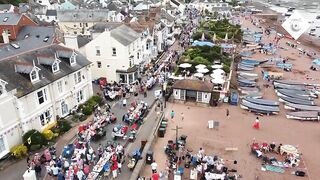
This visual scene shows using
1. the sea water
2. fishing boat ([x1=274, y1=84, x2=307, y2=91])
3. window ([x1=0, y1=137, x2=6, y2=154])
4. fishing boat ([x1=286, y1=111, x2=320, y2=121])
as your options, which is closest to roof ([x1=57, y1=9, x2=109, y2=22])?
fishing boat ([x1=274, y1=84, x2=307, y2=91])

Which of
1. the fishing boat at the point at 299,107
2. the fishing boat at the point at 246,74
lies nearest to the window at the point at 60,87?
the fishing boat at the point at 299,107

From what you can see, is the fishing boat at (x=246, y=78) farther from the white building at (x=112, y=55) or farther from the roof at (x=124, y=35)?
the roof at (x=124, y=35)

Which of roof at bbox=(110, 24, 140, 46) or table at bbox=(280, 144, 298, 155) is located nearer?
table at bbox=(280, 144, 298, 155)

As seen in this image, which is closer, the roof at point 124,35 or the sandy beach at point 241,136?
the sandy beach at point 241,136

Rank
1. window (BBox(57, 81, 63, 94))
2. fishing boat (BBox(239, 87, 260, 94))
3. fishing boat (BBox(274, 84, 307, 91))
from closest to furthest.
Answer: window (BBox(57, 81, 63, 94)) < fishing boat (BBox(239, 87, 260, 94)) < fishing boat (BBox(274, 84, 307, 91))

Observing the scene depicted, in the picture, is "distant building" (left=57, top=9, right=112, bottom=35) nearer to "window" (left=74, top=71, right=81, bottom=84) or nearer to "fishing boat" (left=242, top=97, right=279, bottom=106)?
"window" (left=74, top=71, right=81, bottom=84)

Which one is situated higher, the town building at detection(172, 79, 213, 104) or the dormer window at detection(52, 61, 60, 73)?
the dormer window at detection(52, 61, 60, 73)

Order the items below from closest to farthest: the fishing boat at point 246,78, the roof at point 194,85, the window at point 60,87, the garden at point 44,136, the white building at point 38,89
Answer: the white building at point 38,89 < the garden at point 44,136 < the window at point 60,87 < the roof at point 194,85 < the fishing boat at point 246,78

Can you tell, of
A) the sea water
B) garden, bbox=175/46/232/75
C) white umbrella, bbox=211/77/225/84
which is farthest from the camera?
the sea water
